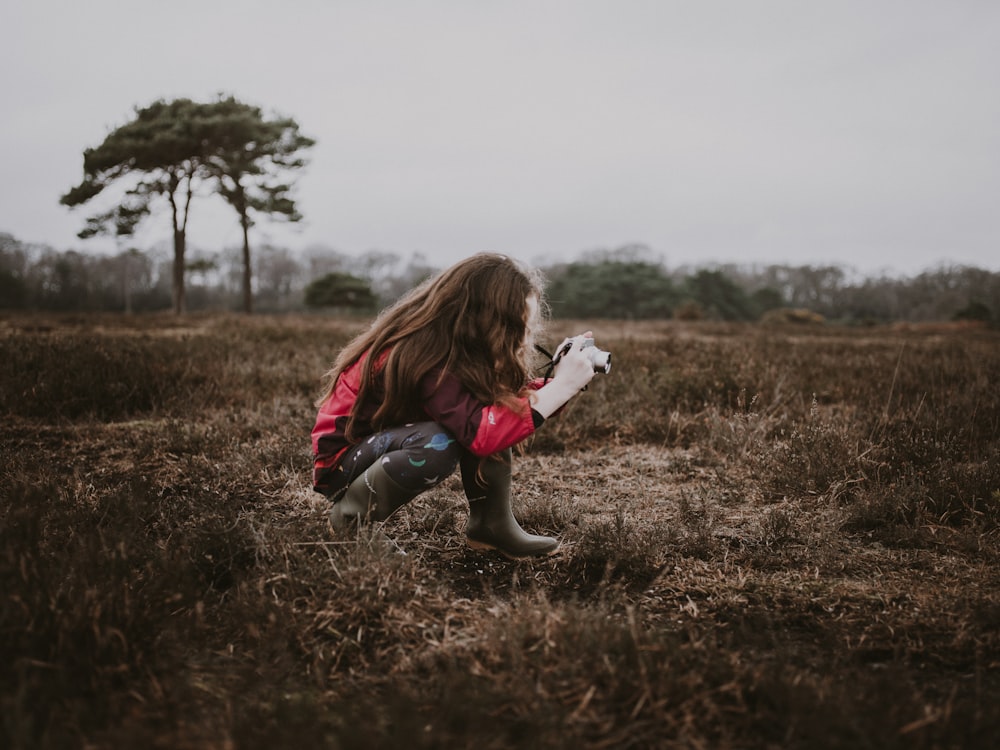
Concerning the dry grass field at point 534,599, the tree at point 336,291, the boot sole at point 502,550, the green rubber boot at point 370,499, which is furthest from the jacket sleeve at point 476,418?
the tree at point 336,291

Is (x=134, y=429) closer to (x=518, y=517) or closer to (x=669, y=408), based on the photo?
(x=518, y=517)

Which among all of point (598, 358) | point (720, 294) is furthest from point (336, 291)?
point (598, 358)

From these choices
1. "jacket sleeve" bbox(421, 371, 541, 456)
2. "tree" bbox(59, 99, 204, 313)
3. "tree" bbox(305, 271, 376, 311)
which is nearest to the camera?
"jacket sleeve" bbox(421, 371, 541, 456)

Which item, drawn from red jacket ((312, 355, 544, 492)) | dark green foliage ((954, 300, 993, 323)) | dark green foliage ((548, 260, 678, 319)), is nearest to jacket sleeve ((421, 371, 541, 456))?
red jacket ((312, 355, 544, 492))

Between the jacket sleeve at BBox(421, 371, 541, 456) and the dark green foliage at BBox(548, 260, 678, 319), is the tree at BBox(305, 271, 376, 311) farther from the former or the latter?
the jacket sleeve at BBox(421, 371, 541, 456)

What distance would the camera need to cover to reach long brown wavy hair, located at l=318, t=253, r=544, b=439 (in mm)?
2180

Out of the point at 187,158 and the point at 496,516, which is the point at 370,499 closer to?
the point at 496,516

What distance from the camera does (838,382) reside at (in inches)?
225

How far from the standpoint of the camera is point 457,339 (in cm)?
222

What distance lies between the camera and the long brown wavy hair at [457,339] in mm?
2180

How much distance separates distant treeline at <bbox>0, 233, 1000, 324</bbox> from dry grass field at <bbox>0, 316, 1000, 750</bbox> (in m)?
23.1

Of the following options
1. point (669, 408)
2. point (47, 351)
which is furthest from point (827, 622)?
point (47, 351)

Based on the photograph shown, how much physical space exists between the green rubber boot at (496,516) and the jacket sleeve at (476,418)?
0.99ft

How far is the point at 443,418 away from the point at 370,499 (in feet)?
1.30
